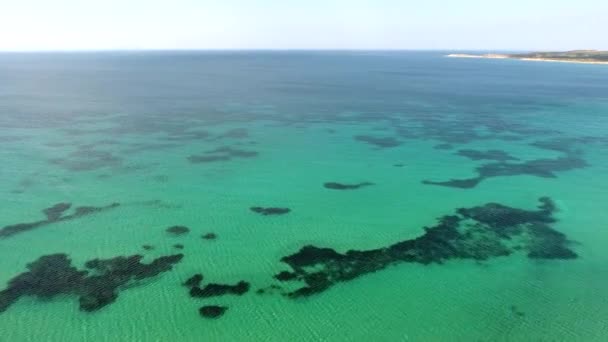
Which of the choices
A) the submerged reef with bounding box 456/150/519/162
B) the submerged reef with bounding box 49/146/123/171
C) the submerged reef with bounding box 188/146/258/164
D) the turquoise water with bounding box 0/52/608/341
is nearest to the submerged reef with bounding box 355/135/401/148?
the turquoise water with bounding box 0/52/608/341

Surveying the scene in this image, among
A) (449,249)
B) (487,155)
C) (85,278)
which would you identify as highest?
(487,155)

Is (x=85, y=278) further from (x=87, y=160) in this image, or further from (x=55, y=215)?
(x=87, y=160)

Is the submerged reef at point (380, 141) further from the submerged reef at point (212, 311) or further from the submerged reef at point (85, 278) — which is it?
the submerged reef at point (212, 311)

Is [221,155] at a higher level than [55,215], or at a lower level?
higher

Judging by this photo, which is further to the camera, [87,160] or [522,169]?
[87,160]

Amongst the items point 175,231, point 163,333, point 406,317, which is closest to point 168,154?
point 175,231

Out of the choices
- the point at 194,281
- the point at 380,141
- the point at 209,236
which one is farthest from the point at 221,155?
the point at 194,281

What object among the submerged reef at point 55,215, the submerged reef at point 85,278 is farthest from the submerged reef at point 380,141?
the submerged reef at point 85,278

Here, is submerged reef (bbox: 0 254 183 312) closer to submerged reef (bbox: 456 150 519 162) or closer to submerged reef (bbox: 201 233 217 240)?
submerged reef (bbox: 201 233 217 240)
